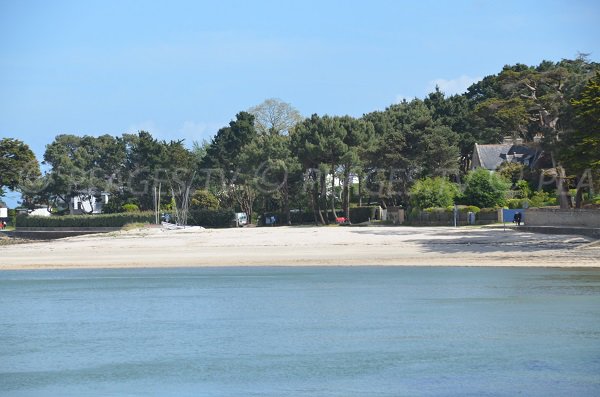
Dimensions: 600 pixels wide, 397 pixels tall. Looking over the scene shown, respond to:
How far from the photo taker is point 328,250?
49719mm

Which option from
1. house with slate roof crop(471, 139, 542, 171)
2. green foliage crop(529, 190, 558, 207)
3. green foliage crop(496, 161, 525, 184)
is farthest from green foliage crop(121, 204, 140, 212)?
green foliage crop(529, 190, 558, 207)

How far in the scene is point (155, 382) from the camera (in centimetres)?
2220

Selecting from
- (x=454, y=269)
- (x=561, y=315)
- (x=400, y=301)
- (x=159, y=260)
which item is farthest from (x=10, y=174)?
(x=561, y=315)

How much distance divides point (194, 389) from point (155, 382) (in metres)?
1.36

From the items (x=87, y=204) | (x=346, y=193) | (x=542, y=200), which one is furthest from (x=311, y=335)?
(x=87, y=204)

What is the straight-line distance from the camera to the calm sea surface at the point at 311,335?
2166cm

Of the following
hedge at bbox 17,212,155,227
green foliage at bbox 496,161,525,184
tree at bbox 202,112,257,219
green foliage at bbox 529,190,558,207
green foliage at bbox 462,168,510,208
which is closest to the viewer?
green foliage at bbox 529,190,558,207

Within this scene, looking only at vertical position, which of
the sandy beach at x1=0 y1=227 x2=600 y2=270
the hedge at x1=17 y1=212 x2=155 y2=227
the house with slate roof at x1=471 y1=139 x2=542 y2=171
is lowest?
the sandy beach at x1=0 y1=227 x2=600 y2=270

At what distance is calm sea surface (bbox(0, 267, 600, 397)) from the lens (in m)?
21.7

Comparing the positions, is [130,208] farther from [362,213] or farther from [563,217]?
[563,217]

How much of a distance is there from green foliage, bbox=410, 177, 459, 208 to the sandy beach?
24.5 ft

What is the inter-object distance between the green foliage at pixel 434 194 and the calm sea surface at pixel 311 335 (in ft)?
77.6

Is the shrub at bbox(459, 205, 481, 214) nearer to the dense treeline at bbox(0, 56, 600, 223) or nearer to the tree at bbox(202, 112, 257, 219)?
the dense treeline at bbox(0, 56, 600, 223)

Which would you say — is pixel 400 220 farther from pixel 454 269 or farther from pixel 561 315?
pixel 561 315
